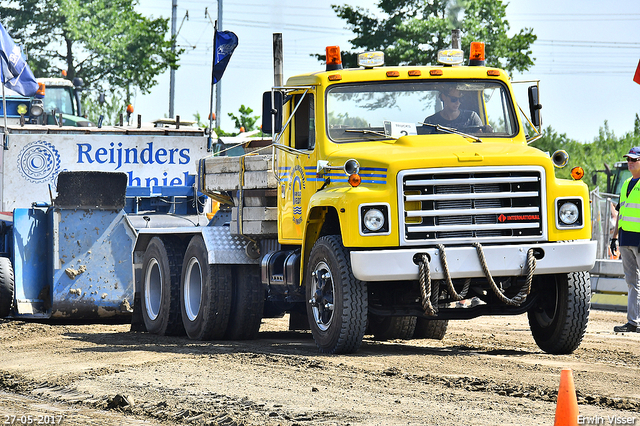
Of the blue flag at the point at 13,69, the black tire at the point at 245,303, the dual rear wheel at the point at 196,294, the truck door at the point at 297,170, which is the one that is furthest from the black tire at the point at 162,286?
the blue flag at the point at 13,69

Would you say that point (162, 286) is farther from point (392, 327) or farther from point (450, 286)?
point (450, 286)

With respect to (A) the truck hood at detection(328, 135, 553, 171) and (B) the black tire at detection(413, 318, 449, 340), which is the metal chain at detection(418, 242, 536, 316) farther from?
→ (B) the black tire at detection(413, 318, 449, 340)

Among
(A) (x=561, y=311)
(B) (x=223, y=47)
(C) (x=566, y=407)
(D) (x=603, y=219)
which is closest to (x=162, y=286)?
(B) (x=223, y=47)

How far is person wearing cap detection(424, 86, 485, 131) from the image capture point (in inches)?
395

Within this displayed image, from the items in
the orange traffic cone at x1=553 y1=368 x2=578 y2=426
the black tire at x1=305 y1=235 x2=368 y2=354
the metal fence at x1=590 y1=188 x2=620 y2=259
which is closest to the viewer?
the orange traffic cone at x1=553 y1=368 x2=578 y2=426

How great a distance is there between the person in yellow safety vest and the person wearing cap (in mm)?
2760

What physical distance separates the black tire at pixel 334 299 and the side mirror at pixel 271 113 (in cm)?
147

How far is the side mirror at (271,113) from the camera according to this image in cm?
1010

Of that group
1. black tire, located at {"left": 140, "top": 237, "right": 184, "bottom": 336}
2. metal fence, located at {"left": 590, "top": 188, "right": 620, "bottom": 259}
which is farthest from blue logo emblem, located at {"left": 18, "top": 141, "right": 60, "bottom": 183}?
metal fence, located at {"left": 590, "top": 188, "right": 620, "bottom": 259}

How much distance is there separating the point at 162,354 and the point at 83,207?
178 inches

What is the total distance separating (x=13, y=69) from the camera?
1944 cm

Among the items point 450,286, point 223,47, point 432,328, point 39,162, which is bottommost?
point 432,328

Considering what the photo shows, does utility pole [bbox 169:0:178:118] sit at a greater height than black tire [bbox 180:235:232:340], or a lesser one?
greater

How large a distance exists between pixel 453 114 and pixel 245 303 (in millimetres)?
3227
